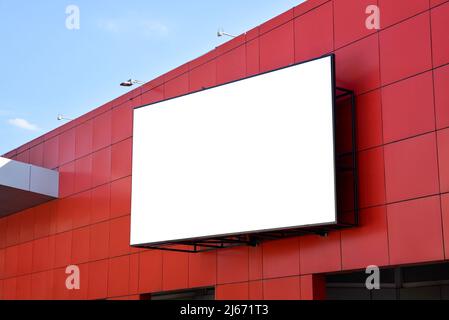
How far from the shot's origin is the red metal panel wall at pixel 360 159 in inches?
600

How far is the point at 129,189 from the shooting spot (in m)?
23.3

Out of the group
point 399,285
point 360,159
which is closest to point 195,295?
point 399,285

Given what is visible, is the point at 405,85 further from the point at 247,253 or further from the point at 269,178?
the point at 247,253

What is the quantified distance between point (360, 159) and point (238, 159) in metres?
3.06

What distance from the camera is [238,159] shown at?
18062 mm

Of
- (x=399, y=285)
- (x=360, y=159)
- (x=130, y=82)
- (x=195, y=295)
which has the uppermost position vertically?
(x=130, y=82)

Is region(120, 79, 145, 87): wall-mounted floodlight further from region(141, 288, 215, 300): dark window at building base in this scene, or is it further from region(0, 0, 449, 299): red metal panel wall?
region(141, 288, 215, 300): dark window at building base

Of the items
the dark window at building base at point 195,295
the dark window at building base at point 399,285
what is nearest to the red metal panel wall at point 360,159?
the dark window at building base at point 195,295

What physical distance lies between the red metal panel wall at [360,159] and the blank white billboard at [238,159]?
3.32 ft

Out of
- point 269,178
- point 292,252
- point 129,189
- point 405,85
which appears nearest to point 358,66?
point 405,85

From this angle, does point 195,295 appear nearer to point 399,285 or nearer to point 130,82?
point 399,285

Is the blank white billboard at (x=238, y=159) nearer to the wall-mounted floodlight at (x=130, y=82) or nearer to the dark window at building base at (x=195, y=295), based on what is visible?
the wall-mounted floodlight at (x=130, y=82)

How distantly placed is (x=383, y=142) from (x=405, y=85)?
1321mm

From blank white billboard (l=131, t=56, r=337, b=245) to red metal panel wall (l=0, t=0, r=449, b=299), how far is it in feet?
3.32
